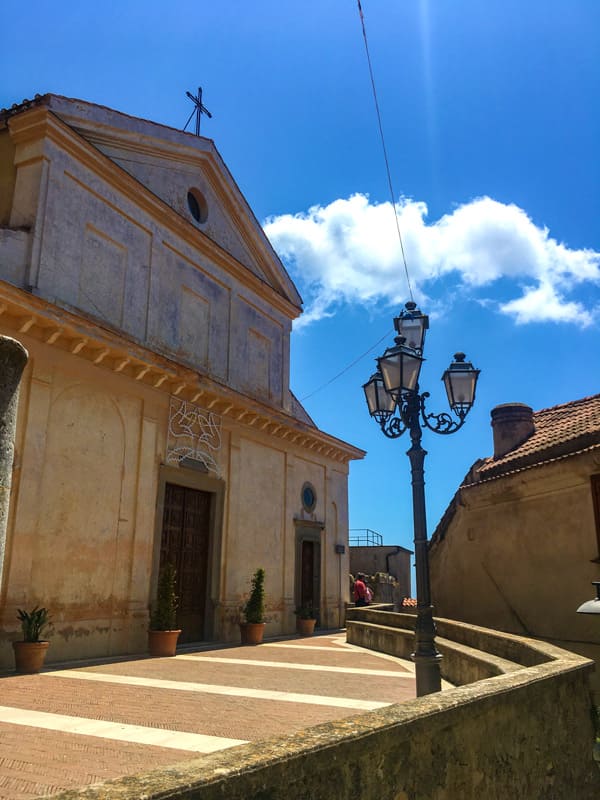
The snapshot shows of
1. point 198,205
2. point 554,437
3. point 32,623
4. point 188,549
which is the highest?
point 198,205

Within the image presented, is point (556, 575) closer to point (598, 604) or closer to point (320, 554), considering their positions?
point (598, 604)

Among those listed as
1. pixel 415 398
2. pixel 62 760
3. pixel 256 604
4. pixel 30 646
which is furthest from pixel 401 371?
pixel 256 604

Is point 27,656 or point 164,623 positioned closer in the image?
point 27,656

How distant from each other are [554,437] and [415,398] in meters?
6.04

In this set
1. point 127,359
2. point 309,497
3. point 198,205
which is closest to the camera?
point 127,359

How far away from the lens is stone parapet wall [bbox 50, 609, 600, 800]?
2.34 m

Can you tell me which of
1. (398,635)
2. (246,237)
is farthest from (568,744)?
(246,237)

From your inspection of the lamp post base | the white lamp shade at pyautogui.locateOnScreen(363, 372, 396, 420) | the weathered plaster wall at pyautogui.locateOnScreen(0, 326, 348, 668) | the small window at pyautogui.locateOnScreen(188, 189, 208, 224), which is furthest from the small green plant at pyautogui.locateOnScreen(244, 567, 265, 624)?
the small window at pyautogui.locateOnScreen(188, 189, 208, 224)

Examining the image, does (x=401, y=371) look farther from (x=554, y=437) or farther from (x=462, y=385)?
(x=554, y=437)

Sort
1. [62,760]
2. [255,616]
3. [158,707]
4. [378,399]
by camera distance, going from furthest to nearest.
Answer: [255,616], [378,399], [158,707], [62,760]

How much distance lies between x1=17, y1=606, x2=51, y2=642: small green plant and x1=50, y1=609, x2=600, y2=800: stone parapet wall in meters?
6.88

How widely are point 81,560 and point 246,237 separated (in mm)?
10996

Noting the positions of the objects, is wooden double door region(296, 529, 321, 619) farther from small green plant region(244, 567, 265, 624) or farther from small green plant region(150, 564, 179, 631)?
small green plant region(150, 564, 179, 631)

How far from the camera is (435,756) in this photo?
3578 millimetres
